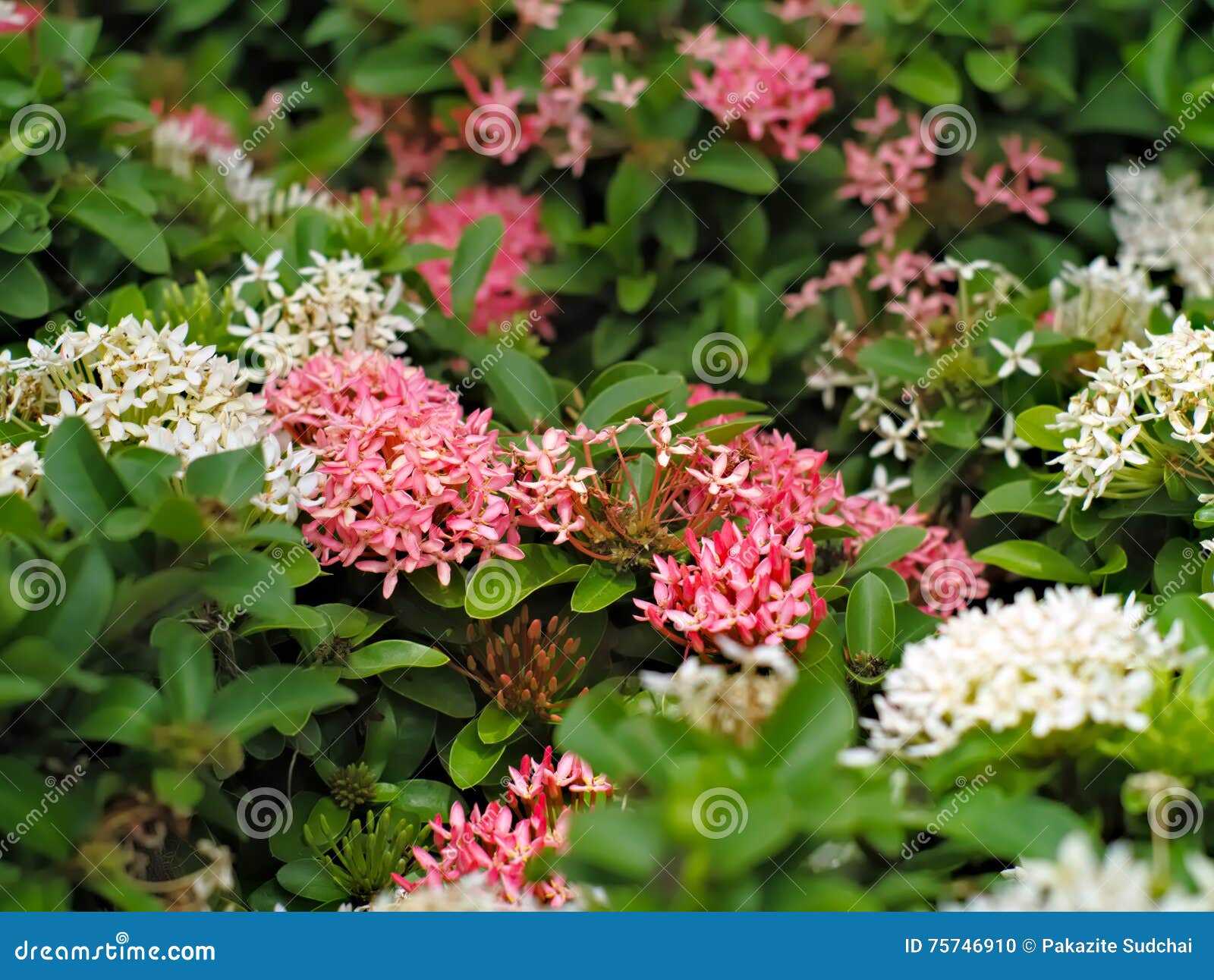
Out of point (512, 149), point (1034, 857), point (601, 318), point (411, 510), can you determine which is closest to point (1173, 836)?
point (1034, 857)

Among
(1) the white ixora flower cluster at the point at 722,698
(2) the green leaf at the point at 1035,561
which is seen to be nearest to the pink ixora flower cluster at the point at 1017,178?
(2) the green leaf at the point at 1035,561

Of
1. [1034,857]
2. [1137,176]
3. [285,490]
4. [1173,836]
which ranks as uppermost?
[1137,176]

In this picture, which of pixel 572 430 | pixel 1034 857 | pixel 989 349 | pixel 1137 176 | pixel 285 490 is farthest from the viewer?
pixel 1137 176

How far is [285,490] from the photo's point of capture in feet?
4.79

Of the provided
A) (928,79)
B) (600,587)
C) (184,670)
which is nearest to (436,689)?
(600,587)

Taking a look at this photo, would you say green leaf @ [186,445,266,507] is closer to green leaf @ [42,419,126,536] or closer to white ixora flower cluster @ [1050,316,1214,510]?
green leaf @ [42,419,126,536]

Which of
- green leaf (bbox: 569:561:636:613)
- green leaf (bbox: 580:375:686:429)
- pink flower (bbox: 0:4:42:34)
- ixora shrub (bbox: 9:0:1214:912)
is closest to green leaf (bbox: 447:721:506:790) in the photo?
ixora shrub (bbox: 9:0:1214:912)

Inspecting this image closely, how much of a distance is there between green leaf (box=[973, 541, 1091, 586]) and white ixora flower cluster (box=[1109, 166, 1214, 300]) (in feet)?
2.61

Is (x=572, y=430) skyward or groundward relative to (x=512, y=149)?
groundward

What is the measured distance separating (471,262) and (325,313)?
345 mm

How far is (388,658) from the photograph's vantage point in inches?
59.9

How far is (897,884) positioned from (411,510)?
0.77m

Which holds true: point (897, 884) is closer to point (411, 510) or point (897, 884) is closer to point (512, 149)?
point (411, 510)

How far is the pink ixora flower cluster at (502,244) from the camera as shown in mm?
2455
